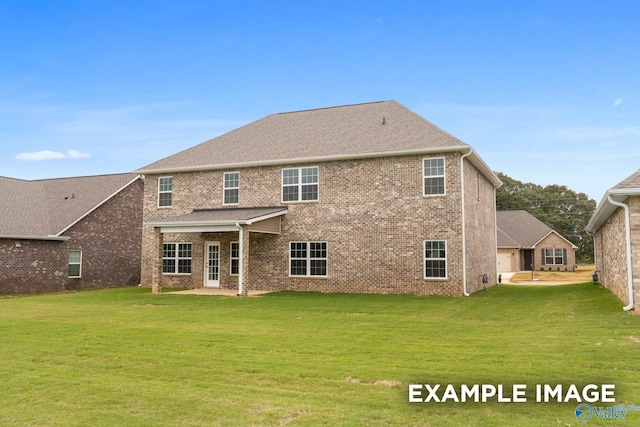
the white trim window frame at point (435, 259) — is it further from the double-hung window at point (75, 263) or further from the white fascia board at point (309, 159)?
the double-hung window at point (75, 263)

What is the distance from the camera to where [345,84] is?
24.3 meters

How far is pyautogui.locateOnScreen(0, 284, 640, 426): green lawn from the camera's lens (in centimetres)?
528

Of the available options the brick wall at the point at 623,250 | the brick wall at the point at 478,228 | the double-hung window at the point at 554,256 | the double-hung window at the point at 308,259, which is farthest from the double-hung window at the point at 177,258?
the double-hung window at the point at 554,256

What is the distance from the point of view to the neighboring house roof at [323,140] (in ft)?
65.0

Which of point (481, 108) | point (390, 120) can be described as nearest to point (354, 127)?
point (390, 120)

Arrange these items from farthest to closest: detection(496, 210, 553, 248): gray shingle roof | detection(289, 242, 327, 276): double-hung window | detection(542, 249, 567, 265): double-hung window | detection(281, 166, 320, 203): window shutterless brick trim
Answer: detection(496, 210, 553, 248): gray shingle roof
detection(542, 249, 567, 265): double-hung window
detection(281, 166, 320, 203): window shutterless brick trim
detection(289, 242, 327, 276): double-hung window

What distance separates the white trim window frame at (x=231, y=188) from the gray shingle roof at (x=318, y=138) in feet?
2.00

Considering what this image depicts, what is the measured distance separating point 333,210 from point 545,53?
987cm

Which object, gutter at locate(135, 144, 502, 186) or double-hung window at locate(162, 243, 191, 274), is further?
double-hung window at locate(162, 243, 191, 274)

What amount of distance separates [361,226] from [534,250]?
101 feet

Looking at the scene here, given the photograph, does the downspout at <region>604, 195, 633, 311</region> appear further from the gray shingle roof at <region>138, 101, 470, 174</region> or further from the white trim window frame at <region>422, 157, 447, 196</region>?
the white trim window frame at <region>422, 157, 447, 196</region>

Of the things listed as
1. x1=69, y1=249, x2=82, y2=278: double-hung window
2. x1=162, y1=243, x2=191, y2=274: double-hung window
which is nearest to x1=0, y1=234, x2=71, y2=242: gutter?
x1=69, y1=249, x2=82, y2=278: double-hung window

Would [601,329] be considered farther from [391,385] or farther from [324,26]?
[324,26]

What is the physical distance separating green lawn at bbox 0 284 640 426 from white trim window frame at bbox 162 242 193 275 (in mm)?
9201
